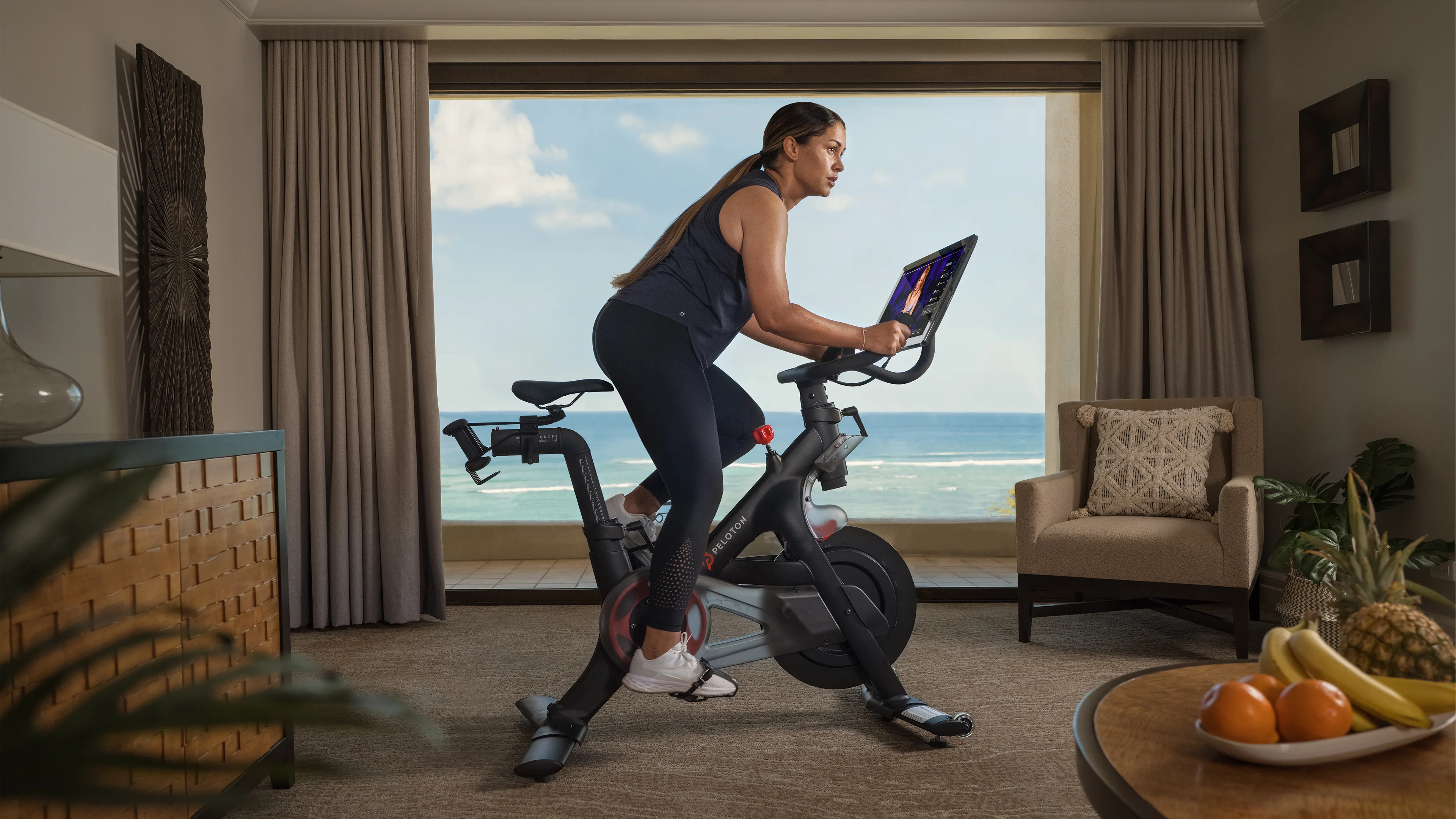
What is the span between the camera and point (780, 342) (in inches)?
86.7

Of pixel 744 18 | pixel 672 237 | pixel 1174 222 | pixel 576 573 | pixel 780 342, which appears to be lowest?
pixel 576 573

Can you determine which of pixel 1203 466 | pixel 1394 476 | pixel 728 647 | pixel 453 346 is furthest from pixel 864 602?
pixel 453 346

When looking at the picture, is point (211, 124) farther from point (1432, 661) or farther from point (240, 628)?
point (1432, 661)

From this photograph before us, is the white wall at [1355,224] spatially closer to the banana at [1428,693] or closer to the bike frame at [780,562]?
the bike frame at [780,562]

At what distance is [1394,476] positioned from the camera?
9.05 feet

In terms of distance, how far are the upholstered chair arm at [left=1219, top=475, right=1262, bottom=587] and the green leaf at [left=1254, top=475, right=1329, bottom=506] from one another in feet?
0.45

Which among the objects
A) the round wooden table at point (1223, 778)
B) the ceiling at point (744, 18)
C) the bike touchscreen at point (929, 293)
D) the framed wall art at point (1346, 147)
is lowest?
the round wooden table at point (1223, 778)

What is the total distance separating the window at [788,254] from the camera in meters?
11.4

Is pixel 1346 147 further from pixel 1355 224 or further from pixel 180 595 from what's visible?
pixel 180 595

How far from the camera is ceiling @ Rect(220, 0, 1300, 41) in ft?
10.8

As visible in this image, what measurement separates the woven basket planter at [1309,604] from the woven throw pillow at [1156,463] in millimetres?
332

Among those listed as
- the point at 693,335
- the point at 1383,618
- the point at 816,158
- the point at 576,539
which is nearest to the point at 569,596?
the point at 576,539

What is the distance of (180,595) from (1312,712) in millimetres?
1555

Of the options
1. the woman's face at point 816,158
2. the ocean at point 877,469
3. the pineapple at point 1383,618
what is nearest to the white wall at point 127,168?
the woman's face at point 816,158
